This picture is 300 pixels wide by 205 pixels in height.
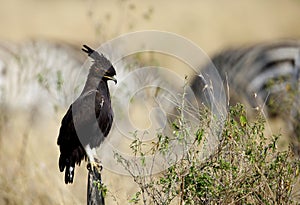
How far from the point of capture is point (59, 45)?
12.3 meters

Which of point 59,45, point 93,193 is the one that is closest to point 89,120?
point 93,193

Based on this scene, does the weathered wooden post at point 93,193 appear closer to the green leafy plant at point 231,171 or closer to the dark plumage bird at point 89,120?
the dark plumage bird at point 89,120

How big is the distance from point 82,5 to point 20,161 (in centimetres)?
1353

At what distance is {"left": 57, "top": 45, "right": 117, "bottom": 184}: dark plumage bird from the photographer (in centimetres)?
447

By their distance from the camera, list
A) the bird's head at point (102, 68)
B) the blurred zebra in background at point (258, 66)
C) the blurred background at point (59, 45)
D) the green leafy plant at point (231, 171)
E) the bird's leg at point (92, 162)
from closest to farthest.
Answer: the green leafy plant at point (231, 171), the bird's head at point (102, 68), the bird's leg at point (92, 162), the blurred background at point (59, 45), the blurred zebra in background at point (258, 66)

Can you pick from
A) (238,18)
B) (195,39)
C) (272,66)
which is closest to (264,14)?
(238,18)

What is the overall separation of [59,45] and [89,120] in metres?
8.01

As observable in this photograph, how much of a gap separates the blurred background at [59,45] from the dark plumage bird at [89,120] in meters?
0.50

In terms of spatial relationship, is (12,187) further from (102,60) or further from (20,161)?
(102,60)

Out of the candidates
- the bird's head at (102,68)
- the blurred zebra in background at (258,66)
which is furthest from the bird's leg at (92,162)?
the blurred zebra in background at (258,66)

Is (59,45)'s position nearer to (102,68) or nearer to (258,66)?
(258,66)

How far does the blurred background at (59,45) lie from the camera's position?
21.2 feet

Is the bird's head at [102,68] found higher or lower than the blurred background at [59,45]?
lower

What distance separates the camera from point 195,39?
54.4 ft
